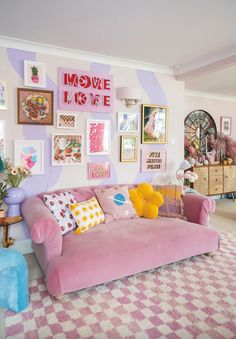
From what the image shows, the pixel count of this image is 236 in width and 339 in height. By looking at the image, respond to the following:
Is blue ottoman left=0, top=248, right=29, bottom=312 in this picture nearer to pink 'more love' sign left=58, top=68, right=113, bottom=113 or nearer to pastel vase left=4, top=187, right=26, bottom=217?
pastel vase left=4, top=187, right=26, bottom=217

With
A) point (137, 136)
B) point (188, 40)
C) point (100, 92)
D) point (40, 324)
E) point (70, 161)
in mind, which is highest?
point (188, 40)

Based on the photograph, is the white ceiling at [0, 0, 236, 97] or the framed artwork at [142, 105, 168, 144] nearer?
the white ceiling at [0, 0, 236, 97]

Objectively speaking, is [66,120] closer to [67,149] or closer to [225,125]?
[67,149]

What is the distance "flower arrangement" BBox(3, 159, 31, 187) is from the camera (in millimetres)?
2787

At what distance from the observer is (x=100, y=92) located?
3.45 m

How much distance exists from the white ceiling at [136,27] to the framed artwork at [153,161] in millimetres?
1256

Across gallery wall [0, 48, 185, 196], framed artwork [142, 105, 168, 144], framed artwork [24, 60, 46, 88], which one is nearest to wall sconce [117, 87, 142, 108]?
gallery wall [0, 48, 185, 196]

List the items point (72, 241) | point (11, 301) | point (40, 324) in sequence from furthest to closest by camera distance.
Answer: point (72, 241) < point (11, 301) < point (40, 324)

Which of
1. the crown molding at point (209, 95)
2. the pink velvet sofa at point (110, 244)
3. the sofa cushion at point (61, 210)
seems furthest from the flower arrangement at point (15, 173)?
the crown molding at point (209, 95)

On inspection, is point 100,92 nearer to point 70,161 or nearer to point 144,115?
point 144,115

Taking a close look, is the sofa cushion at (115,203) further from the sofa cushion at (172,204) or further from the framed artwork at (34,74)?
the framed artwork at (34,74)

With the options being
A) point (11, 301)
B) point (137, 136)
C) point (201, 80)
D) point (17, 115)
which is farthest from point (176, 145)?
point (11, 301)

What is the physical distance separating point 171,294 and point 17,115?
241 centimetres

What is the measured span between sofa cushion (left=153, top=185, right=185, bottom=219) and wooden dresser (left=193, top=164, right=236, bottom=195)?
6.73ft
